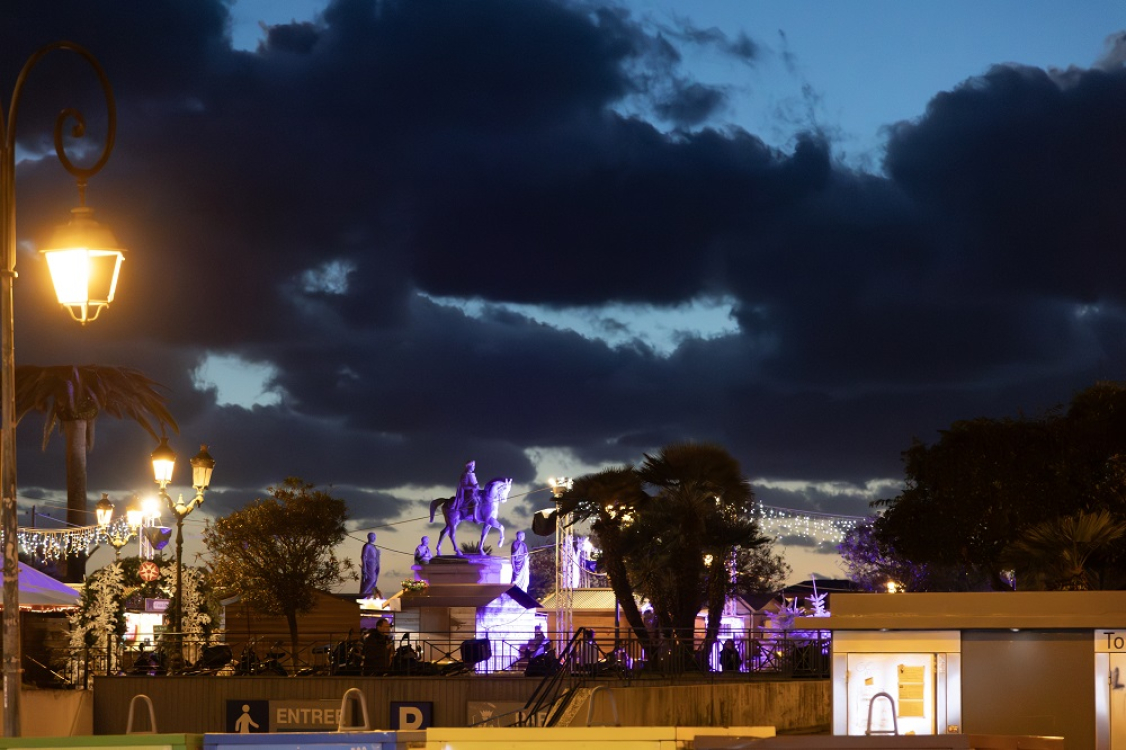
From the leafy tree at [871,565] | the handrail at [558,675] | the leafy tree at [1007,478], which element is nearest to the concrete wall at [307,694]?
the handrail at [558,675]

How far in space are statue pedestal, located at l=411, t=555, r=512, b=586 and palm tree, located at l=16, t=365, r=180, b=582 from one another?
970 cm

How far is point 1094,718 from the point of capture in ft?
56.7

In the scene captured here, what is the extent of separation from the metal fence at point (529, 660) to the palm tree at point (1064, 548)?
174 inches

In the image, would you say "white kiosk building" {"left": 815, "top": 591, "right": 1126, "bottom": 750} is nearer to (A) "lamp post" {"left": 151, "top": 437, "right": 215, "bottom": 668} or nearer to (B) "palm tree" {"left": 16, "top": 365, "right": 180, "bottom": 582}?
(A) "lamp post" {"left": 151, "top": 437, "right": 215, "bottom": 668}

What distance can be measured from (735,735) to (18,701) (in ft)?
16.9

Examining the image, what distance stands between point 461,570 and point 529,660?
11221 millimetres

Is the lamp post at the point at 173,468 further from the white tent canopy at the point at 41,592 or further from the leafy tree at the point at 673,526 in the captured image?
the leafy tree at the point at 673,526

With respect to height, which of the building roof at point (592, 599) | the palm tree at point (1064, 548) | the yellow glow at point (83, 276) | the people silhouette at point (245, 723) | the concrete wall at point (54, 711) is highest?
the yellow glow at point (83, 276)

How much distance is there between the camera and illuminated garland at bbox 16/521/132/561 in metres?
41.6

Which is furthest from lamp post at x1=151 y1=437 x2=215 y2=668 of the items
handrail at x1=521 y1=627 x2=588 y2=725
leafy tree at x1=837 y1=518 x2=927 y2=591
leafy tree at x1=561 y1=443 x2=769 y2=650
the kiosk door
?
leafy tree at x1=837 y1=518 x2=927 y2=591

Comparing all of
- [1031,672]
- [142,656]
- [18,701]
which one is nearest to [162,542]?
[142,656]

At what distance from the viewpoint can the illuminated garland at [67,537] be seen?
137ft

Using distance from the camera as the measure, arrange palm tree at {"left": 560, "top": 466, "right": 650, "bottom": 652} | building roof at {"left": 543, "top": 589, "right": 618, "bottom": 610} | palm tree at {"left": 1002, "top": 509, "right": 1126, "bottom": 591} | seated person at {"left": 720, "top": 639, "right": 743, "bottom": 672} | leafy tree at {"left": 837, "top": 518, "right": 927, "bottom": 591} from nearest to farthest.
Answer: palm tree at {"left": 1002, "top": 509, "right": 1126, "bottom": 591} → seated person at {"left": 720, "top": 639, "right": 743, "bottom": 672} → palm tree at {"left": 560, "top": 466, "right": 650, "bottom": 652} → building roof at {"left": 543, "top": 589, "right": 618, "bottom": 610} → leafy tree at {"left": 837, "top": 518, "right": 927, "bottom": 591}

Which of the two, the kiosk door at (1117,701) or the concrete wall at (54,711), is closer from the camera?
the kiosk door at (1117,701)
